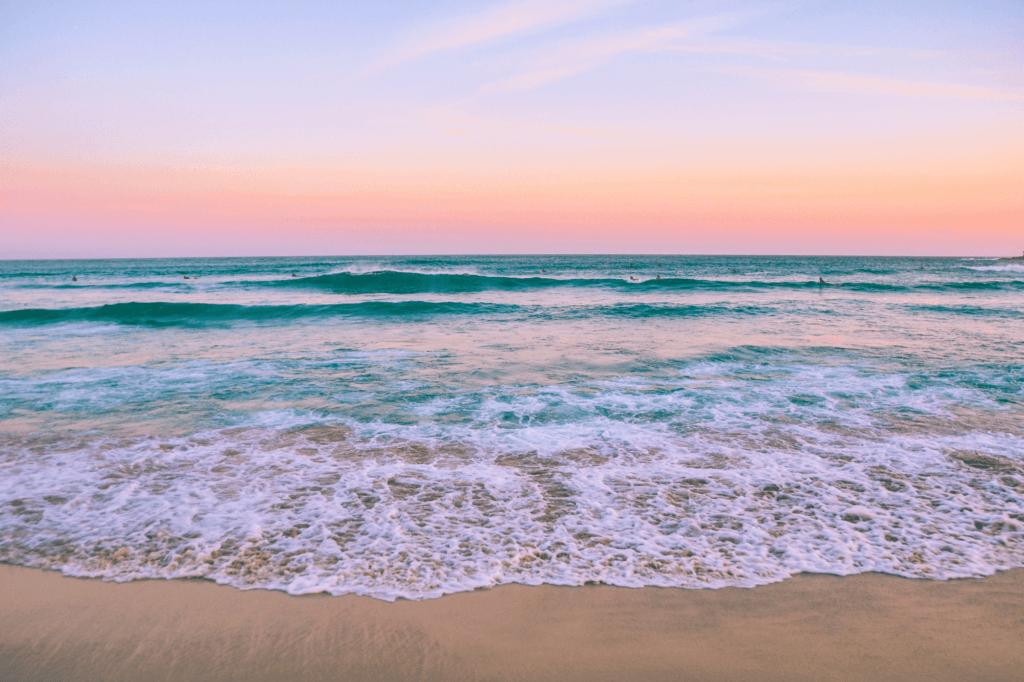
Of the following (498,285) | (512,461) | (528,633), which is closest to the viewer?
(528,633)

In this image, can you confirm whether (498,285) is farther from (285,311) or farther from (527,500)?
(527,500)

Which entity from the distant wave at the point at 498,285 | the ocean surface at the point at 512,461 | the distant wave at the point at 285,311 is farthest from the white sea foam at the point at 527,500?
the distant wave at the point at 498,285

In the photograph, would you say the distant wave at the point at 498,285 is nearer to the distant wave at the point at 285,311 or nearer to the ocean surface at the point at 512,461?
the distant wave at the point at 285,311

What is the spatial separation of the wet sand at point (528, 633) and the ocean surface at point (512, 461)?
17 cm

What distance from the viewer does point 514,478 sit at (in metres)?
5.01

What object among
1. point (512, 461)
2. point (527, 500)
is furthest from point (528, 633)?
point (512, 461)

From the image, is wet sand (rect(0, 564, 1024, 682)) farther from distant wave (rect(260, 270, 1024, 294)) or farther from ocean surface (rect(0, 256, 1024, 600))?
distant wave (rect(260, 270, 1024, 294))

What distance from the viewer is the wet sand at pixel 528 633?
2.69 m

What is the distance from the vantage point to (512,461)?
5457 mm

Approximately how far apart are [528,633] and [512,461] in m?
2.55

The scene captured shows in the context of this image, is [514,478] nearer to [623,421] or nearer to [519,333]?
[623,421]

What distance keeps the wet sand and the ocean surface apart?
173 millimetres

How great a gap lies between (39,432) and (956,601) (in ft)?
28.2

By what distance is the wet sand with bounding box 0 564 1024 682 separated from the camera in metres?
2.69
